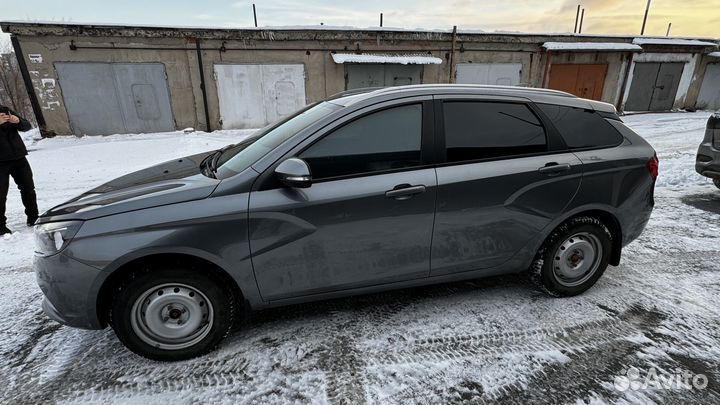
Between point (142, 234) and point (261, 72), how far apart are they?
11.1 m

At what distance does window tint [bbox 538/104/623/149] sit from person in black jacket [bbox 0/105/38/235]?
579 cm

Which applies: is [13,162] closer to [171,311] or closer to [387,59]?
[171,311]

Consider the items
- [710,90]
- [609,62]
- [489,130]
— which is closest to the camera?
[489,130]

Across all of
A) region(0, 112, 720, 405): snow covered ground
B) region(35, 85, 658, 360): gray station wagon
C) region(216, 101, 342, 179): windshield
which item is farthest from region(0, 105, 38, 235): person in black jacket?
region(216, 101, 342, 179): windshield

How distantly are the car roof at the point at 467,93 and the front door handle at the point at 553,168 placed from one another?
0.53 metres

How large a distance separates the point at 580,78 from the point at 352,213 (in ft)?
56.1

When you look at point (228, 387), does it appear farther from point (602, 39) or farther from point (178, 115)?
point (602, 39)

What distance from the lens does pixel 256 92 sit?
41.0 feet

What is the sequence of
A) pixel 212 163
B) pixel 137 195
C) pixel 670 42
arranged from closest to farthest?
1. pixel 137 195
2. pixel 212 163
3. pixel 670 42

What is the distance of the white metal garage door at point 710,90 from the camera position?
1778cm

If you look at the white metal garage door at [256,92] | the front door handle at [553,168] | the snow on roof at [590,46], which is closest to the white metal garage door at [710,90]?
the snow on roof at [590,46]

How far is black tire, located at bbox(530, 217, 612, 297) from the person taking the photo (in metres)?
3.08

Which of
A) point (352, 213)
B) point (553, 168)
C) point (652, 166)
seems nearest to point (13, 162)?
point (352, 213)

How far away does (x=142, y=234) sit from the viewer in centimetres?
224
